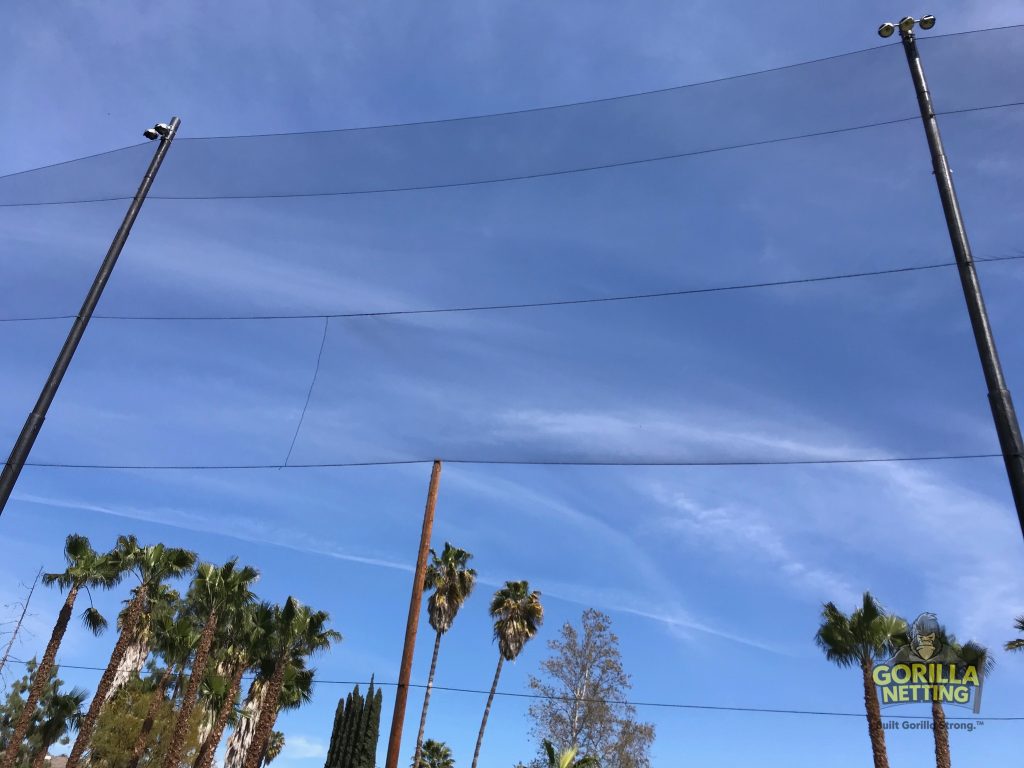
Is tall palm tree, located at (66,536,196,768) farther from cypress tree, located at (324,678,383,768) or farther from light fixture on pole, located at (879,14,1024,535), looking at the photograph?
light fixture on pole, located at (879,14,1024,535)

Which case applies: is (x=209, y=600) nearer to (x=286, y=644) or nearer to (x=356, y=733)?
(x=286, y=644)

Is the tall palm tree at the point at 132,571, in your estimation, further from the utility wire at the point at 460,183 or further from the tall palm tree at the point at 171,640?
the utility wire at the point at 460,183

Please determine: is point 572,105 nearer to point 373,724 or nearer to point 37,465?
point 37,465

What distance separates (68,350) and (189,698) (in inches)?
752

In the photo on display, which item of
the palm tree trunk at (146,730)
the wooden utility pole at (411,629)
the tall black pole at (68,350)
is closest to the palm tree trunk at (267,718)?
the palm tree trunk at (146,730)

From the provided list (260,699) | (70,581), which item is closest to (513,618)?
(260,699)

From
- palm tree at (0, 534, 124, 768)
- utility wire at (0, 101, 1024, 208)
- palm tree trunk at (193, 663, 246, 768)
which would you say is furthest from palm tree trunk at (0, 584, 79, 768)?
utility wire at (0, 101, 1024, 208)

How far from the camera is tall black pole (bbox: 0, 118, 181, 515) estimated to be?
6.89 metres

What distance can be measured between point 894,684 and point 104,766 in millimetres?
26606

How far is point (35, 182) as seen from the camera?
43.1 ft

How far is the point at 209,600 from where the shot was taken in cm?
2455

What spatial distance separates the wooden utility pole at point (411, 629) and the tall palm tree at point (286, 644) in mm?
12902

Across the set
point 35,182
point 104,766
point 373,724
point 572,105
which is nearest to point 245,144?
point 35,182

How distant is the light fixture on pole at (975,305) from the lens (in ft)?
14.8
